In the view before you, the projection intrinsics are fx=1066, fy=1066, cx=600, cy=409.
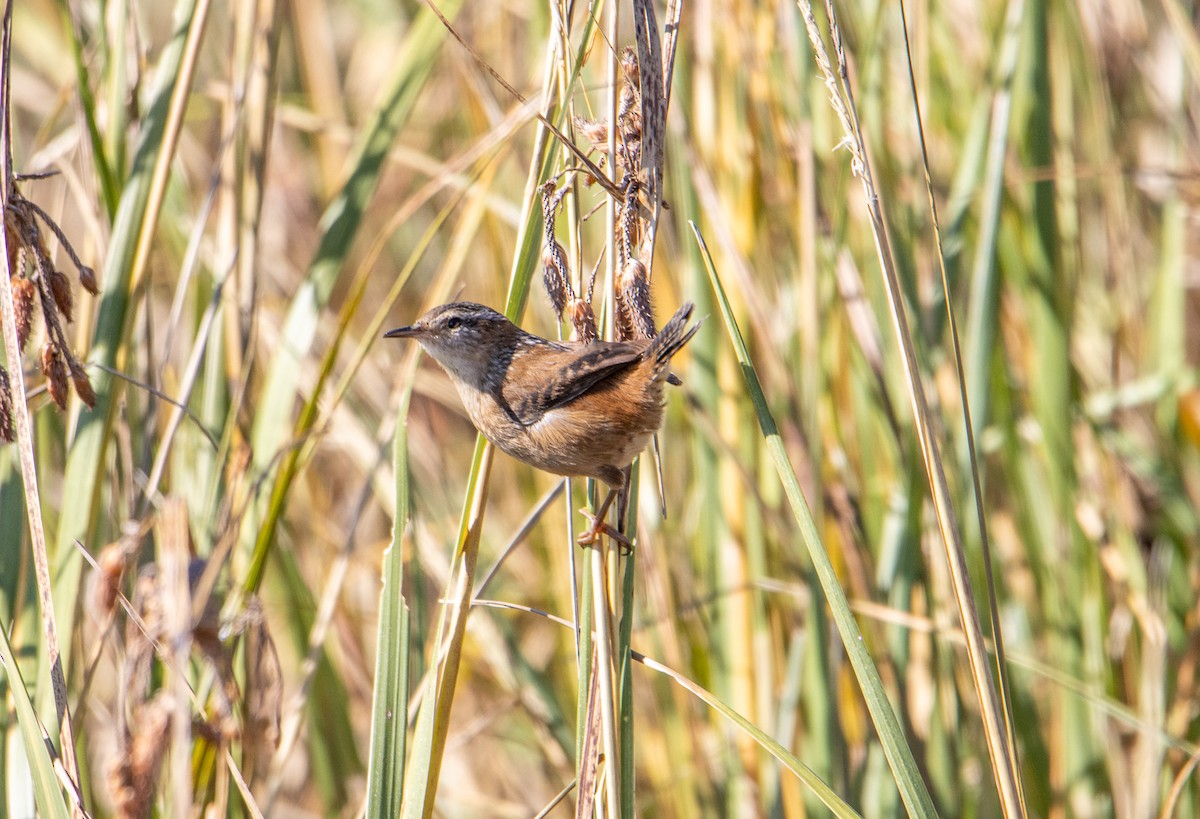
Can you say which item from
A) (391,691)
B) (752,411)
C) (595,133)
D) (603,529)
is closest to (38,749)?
(391,691)

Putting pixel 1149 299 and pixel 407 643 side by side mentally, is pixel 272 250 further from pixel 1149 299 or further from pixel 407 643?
pixel 1149 299

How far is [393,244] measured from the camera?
179 inches

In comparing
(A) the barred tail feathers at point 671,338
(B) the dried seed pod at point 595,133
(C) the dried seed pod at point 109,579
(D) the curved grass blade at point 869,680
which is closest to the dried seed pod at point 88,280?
(C) the dried seed pod at point 109,579

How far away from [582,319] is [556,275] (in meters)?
0.08

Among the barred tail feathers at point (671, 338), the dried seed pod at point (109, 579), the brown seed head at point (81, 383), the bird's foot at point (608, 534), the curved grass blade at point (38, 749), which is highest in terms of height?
the barred tail feathers at point (671, 338)

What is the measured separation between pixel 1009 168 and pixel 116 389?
7.53 feet

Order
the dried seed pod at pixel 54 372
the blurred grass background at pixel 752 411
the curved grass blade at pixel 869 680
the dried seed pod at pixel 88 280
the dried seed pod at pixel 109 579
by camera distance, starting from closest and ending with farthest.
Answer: the dried seed pod at pixel 109 579 → the curved grass blade at pixel 869 680 → the dried seed pod at pixel 54 372 → the dried seed pod at pixel 88 280 → the blurred grass background at pixel 752 411

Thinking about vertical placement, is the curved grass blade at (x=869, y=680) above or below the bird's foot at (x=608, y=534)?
below

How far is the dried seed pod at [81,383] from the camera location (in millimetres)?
1453

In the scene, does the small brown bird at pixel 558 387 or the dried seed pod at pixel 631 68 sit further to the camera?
the small brown bird at pixel 558 387

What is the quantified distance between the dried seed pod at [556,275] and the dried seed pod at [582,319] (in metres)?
0.02

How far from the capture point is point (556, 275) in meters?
1.61

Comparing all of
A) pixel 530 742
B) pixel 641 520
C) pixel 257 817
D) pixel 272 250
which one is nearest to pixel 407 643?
pixel 257 817

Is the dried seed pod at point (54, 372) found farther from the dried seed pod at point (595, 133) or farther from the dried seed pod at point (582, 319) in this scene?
the dried seed pod at point (595, 133)
